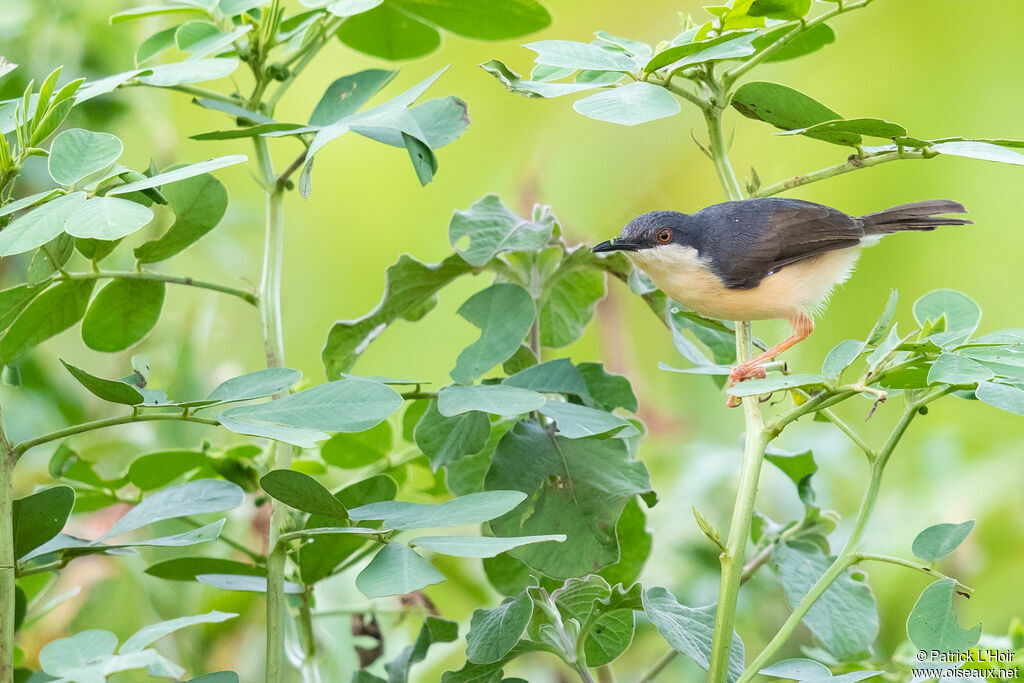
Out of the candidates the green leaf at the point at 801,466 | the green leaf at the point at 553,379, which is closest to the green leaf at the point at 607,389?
the green leaf at the point at 553,379

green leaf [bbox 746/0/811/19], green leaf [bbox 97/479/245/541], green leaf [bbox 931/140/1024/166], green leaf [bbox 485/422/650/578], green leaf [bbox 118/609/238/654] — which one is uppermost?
green leaf [bbox 746/0/811/19]

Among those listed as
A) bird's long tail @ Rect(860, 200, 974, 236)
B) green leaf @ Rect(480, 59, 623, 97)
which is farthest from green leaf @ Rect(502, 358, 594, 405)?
bird's long tail @ Rect(860, 200, 974, 236)

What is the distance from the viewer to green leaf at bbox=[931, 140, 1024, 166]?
0.68 meters

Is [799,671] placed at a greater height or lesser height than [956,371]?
lesser

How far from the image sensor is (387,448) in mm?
1033

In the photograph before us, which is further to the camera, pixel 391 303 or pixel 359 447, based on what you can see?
pixel 359 447

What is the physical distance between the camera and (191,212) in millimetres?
863

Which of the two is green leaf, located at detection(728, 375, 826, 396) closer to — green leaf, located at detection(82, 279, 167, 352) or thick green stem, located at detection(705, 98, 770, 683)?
thick green stem, located at detection(705, 98, 770, 683)

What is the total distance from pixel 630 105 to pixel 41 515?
551 mm

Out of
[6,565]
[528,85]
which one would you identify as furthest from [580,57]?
[6,565]

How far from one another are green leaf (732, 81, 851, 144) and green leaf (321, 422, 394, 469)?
1.60ft

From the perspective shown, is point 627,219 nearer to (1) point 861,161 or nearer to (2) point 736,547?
(1) point 861,161

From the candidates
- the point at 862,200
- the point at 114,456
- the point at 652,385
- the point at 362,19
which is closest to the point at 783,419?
the point at 362,19

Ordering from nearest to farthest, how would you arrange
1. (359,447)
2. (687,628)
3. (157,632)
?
(157,632)
(687,628)
(359,447)
